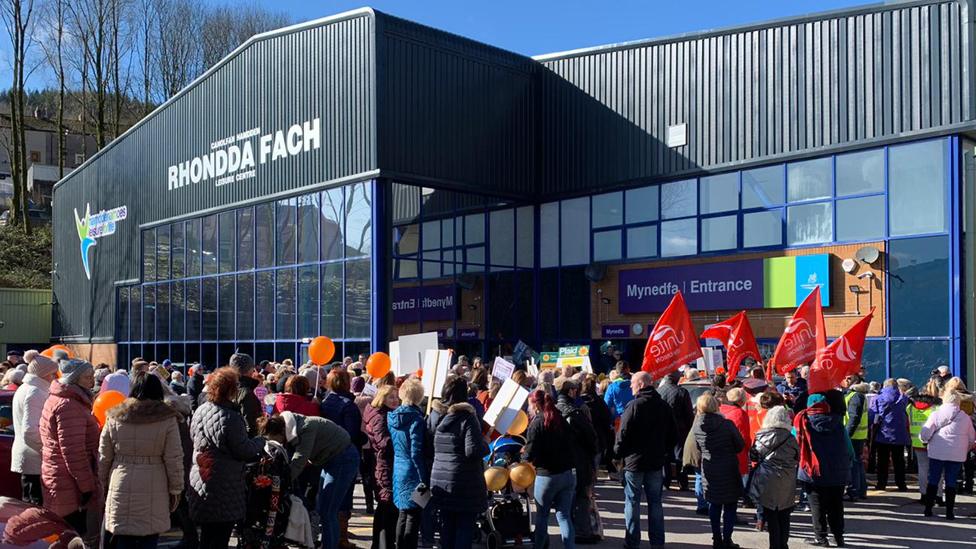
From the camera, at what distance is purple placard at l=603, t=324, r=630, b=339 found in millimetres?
23828

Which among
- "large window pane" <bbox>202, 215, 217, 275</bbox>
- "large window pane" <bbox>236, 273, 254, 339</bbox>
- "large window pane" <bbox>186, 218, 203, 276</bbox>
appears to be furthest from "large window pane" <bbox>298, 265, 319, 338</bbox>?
"large window pane" <bbox>186, 218, 203, 276</bbox>

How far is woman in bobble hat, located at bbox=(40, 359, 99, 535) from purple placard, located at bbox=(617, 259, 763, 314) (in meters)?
16.2

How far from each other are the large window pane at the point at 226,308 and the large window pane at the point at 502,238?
24.7ft

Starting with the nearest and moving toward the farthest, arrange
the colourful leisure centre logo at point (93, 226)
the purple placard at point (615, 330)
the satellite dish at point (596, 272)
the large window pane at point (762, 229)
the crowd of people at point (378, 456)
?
the crowd of people at point (378, 456)
the large window pane at point (762, 229)
the purple placard at point (615, 330)
the satellite dish at point (596, 272)
the colourful leisure centre logo at point (93, 226)

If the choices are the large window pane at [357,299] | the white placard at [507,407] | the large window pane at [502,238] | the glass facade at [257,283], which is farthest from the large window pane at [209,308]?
the white placard at [507,407]

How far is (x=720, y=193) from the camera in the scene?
2211cm

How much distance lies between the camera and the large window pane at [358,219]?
22922mm

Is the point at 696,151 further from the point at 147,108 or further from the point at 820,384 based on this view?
the point at 147,108

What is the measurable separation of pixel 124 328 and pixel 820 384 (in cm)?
2822

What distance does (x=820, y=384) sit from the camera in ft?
32.9

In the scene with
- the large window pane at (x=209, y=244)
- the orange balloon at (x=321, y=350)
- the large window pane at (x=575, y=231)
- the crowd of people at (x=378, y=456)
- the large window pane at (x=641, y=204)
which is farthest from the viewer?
the large window pane at (x=209, y=244)

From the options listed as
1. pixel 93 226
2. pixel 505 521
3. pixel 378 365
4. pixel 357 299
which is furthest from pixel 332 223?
pixel 93 226

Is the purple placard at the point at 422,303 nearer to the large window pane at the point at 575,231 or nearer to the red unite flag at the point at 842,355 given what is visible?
the large window pane at the point at 575,231

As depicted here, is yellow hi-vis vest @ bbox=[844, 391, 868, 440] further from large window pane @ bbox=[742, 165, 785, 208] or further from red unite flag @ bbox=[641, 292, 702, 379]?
large window pane @ bbox=[742, 165, 785, 208]
